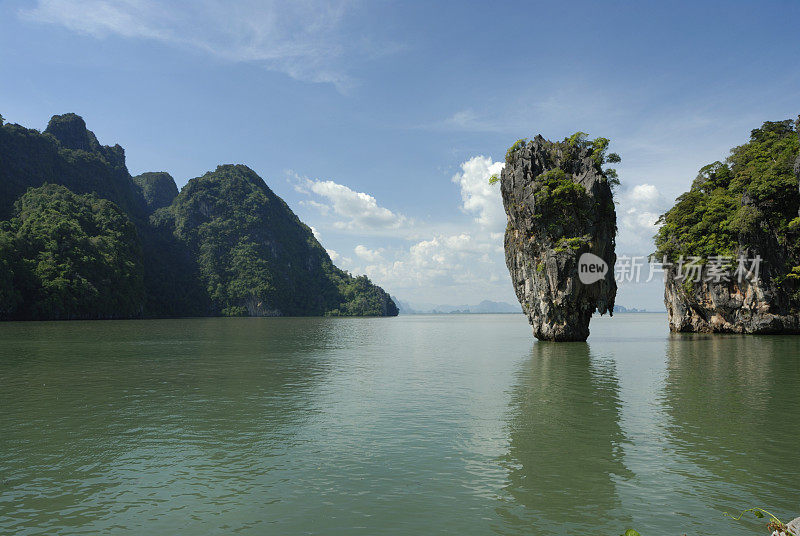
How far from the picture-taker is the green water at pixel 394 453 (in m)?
8.63

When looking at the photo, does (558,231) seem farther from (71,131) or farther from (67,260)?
(71,131)

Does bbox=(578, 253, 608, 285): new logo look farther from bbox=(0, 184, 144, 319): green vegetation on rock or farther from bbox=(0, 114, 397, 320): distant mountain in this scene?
bbox=(0, 114, 397, 320): distant mountain

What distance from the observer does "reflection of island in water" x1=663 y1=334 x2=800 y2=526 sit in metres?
9.74

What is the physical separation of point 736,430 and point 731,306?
157 feet

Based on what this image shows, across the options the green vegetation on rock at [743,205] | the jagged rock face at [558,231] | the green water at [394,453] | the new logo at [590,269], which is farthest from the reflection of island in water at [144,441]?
the green vegetation on rock at [743,205]

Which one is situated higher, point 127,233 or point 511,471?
point 127,233

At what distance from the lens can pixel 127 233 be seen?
13275 centimetres

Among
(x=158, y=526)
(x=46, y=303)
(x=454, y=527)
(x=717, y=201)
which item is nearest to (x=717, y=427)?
(x=454, y=527)

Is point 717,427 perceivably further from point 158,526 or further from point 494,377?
point 158,526

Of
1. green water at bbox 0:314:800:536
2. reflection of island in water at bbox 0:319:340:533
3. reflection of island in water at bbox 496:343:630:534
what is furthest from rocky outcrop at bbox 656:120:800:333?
reflection of island in water at bbox 0:319:340:533

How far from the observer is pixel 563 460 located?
38.5 feet

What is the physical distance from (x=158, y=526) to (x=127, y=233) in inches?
5743

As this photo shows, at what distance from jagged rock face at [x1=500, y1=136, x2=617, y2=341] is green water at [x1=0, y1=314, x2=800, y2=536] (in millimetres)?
18235

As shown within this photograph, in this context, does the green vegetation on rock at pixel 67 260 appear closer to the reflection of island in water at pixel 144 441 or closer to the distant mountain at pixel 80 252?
the distant mountain at pixel 80 252
